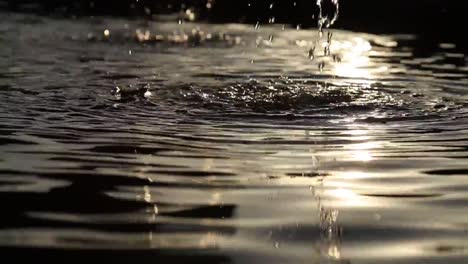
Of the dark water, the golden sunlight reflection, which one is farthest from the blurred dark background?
the dark water

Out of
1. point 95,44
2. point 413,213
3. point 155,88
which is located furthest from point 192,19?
point 413,213

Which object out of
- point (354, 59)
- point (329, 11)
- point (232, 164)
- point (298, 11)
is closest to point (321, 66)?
point (354, 59)

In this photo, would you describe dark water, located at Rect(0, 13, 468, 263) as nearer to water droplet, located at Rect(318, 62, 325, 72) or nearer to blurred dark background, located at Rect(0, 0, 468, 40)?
water droplet, located at Rect(318, 62, 325, 72)

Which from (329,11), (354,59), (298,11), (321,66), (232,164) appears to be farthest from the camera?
(329,11)

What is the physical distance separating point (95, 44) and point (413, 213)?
507 inches

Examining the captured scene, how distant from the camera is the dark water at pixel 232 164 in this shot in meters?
3.96

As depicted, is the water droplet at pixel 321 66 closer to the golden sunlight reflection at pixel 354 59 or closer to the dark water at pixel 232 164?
the golden sunlight reflection at pixel 354 59

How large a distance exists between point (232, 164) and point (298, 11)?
81.0ft

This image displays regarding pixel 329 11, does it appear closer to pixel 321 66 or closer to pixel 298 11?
pixel 298 11

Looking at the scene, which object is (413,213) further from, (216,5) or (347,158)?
(216,5)

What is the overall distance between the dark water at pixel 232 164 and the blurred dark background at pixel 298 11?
1292 centimetres

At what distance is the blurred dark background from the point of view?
2523cm

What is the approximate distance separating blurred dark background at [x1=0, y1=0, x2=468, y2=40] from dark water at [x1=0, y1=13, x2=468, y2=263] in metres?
12.9

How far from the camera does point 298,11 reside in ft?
98.1
